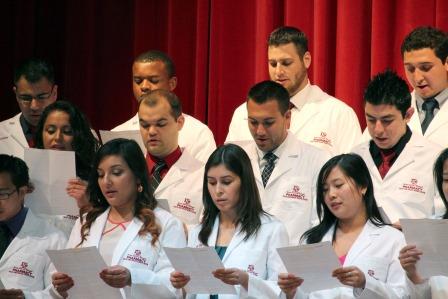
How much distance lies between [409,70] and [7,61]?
11.1 ft

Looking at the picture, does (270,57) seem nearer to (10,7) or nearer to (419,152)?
(419,152)

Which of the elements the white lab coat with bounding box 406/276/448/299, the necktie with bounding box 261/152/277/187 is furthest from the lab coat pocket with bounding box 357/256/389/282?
the necktie with bounding box 261/152/277/187

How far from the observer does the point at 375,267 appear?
432cm

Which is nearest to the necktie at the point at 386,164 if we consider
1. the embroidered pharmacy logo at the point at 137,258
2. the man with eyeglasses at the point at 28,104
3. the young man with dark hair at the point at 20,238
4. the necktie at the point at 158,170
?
the necktie at the point at 158,170

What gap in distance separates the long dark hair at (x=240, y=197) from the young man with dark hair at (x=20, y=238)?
81 cm

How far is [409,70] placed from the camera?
554 cm

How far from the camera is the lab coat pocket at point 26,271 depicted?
494 cm

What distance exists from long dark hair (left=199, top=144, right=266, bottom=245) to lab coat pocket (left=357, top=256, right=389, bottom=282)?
0.53 m

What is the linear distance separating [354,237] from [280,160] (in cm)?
95

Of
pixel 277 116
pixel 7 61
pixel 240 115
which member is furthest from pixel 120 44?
pixel 277 116

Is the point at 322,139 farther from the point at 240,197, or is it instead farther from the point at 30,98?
the point at 30,98

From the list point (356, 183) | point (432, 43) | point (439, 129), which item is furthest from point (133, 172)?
point (432, 43)

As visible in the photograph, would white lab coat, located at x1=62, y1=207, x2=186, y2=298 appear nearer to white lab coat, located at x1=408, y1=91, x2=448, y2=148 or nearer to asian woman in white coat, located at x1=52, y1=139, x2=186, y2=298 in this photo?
asian woman in white coat, located at x1=52, y1=139, x2=186, y2=298

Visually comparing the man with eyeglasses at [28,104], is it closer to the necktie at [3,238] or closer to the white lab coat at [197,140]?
the white lab coat at [197,140]
